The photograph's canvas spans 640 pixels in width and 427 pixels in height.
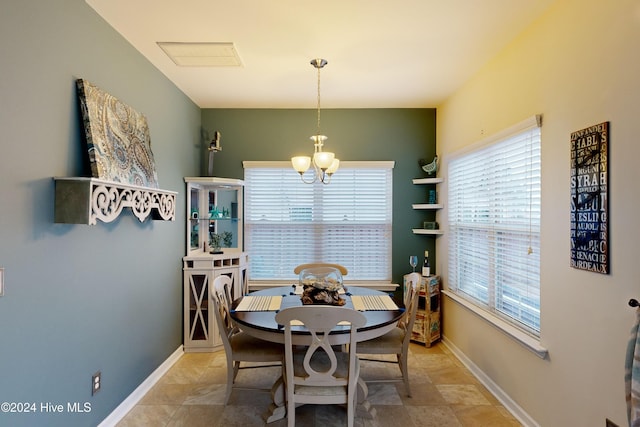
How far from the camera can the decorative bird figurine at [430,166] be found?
4.05 m

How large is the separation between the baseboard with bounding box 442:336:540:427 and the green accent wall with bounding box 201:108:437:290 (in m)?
1.15

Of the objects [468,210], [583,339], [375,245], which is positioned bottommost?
[583,339]

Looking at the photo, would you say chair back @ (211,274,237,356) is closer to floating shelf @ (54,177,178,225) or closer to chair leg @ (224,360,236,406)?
chair leg @ (224,360,236,406)

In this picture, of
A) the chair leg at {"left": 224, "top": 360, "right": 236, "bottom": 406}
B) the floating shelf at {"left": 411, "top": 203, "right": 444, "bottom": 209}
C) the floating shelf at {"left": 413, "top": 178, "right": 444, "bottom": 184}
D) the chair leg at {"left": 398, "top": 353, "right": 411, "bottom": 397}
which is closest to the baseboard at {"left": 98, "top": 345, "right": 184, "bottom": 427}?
the chair leg at {"left": 224, "top": 360, "right": 236, "bottom": 406}

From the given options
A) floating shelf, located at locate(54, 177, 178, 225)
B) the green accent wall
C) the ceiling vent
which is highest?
the ceiling vent

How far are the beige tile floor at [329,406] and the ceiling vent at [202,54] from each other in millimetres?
2778

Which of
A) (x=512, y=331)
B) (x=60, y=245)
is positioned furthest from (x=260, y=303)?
(x=512, y=331)

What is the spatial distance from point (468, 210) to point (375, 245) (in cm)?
126

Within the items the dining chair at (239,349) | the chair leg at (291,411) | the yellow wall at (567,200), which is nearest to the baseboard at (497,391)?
the yellow wall at (567,200)

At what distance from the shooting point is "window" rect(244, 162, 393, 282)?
4242 mm

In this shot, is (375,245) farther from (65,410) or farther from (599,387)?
A: (65,410)

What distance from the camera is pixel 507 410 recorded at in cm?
254

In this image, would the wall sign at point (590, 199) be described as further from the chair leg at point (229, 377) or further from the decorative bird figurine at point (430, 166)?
the chair leg at point (229, 377)

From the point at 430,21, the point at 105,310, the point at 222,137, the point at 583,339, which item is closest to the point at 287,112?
the point at 222,137
